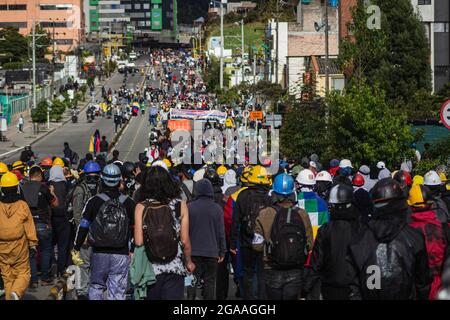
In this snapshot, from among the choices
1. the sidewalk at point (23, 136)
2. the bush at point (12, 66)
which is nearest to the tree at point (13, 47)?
the bush at point (12, 66)

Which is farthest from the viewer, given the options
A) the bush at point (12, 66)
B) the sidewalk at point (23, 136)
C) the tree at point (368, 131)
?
the bush at point (12, 66)

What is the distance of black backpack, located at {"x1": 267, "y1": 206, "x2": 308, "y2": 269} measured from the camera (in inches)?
351

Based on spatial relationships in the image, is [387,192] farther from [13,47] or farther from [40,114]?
[13,47]

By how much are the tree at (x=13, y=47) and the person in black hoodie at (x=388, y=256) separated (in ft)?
479

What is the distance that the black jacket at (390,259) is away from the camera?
7734 mm

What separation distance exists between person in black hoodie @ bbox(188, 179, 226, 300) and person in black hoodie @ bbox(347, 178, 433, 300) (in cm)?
295

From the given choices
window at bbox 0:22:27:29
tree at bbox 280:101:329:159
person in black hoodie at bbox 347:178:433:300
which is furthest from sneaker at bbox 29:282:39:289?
window at bbox 0:22:27:29

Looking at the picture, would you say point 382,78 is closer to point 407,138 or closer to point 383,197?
point 407,138

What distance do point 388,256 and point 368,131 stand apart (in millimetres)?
18775

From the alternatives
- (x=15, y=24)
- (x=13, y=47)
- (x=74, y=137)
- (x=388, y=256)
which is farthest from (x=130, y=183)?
(x=15, y=24)

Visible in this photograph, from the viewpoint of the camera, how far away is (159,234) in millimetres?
9172

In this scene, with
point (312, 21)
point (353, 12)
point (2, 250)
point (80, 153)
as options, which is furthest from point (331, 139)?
point (312, 21)

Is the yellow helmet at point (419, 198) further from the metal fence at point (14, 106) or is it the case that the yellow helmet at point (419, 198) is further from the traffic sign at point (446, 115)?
the metal fence at point (14, 106)
